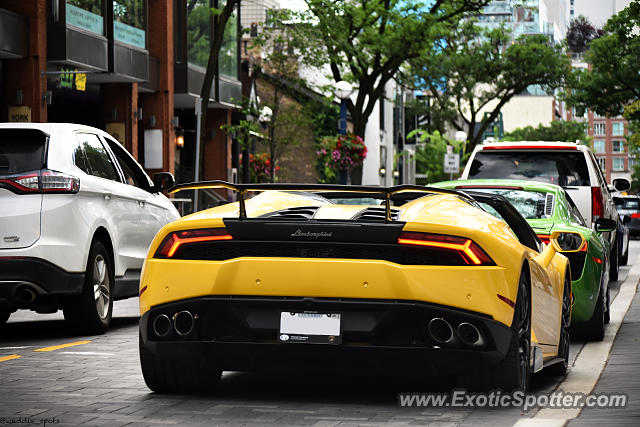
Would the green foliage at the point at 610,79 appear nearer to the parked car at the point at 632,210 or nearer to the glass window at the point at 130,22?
the parked car at the point at 632,210

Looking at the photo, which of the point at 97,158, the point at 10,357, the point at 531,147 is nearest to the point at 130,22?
the point at 531,147

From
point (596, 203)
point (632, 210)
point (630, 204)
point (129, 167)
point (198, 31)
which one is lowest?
point (632, 210)

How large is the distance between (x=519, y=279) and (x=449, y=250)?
487mm

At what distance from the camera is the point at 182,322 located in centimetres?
671

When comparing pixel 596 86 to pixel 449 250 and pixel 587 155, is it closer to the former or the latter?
pixel 587 155

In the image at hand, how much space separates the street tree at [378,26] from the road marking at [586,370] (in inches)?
791

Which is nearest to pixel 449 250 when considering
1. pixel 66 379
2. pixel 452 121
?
pixel 66 379

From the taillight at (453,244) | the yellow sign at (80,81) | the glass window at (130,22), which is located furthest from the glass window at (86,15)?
the taillight at (453,244)

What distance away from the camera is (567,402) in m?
7.00

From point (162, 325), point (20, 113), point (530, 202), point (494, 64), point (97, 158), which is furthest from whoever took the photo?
point (494, 64)

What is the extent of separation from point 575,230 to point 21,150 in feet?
15.2

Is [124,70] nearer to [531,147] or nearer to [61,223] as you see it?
[531,147]

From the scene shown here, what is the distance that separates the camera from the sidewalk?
249 inches

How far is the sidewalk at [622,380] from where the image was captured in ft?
20.7
